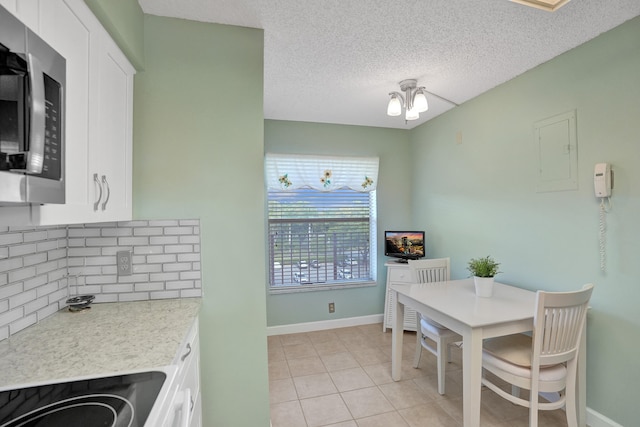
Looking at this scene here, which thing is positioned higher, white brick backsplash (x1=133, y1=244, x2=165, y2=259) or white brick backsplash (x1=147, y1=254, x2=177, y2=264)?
white brick backsplash (x1=133, y1=244, x2=165, y2=259)

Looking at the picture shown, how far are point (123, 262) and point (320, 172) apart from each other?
231 cm

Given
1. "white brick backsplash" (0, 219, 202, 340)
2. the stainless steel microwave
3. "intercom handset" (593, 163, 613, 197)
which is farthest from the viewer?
"intercom handset" (593, 163, 613, 197)

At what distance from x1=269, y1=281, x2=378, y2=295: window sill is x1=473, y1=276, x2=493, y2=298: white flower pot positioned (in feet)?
5.56

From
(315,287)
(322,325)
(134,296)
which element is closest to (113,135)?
(134,296)

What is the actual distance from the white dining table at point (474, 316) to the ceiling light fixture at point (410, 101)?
4.68ft

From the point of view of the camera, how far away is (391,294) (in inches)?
134

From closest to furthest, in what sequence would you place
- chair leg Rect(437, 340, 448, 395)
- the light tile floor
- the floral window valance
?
the light tile floor < chair leg Rect(437, 340, 448, 395) < the floral window valance

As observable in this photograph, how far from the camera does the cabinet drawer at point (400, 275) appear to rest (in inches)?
132

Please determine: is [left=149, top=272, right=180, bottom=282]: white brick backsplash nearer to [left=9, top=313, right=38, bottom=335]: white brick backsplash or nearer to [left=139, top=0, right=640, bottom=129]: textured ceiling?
[left=9, top=313, right=38, bottom=335]: white brick backsplash

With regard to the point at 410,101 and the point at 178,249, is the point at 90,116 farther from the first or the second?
the point at 410,101

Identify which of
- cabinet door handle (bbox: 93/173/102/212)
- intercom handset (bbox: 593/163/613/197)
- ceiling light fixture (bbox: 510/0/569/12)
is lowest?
cabinet door handle (bbox: 93/173/102/212)

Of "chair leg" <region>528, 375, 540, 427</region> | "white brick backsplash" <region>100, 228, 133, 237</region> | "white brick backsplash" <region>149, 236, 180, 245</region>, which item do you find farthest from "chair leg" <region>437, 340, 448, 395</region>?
"white brick backsplash" <region>100, 228, 133, 237</region>

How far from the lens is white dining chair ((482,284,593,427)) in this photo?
1562 millimetres

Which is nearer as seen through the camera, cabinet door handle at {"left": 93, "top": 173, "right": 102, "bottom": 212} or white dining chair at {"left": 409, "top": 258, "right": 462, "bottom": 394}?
cabinet door handle at {"left": 93, "top": 173, "right": 102, "bottom": 212}
